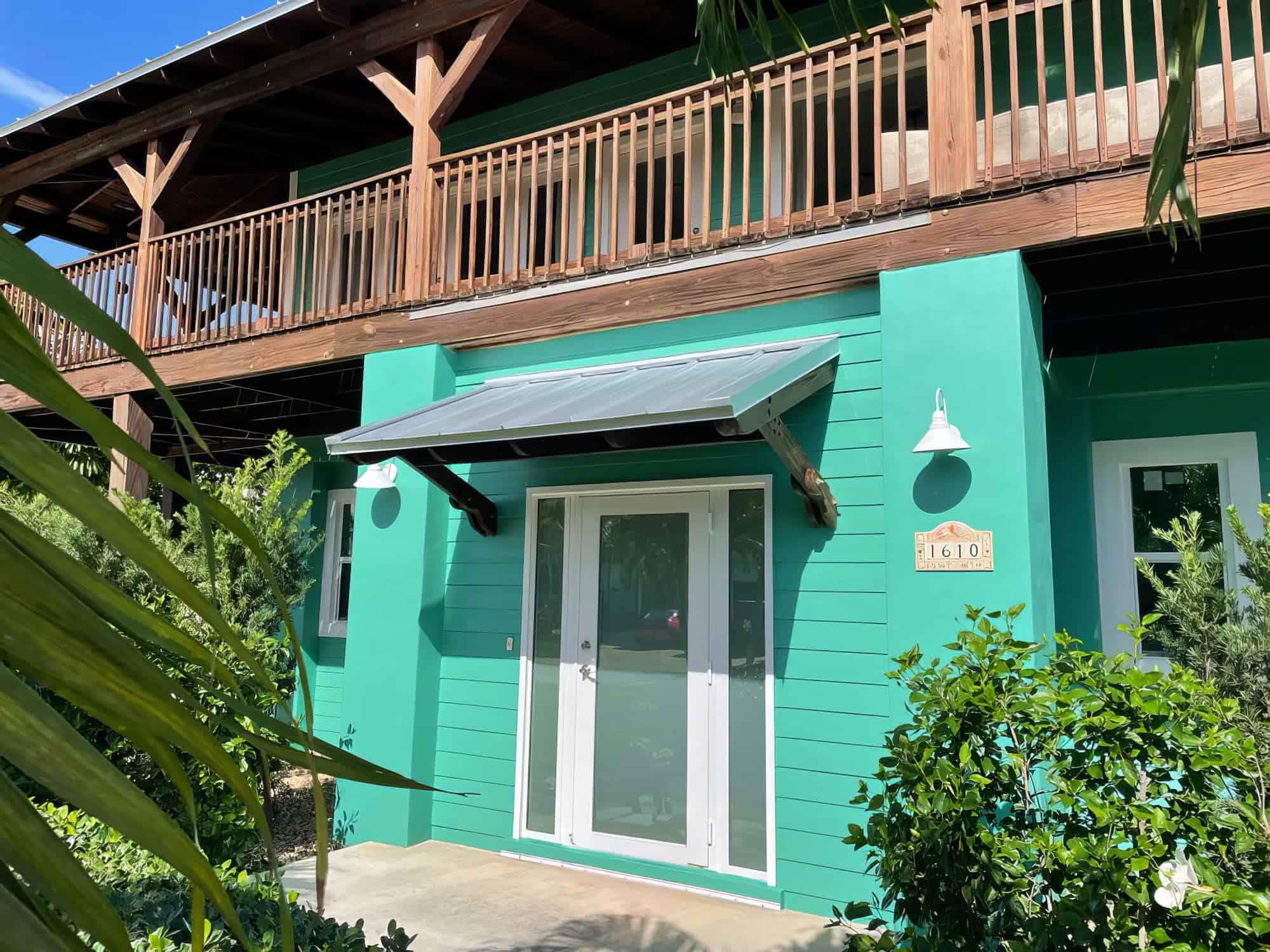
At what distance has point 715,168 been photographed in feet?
24.7

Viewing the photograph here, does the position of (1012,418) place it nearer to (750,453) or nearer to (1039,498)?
(1039,498)

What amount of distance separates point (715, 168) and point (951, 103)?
2.92m

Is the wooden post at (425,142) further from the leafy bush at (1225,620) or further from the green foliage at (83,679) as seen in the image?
the green foliage at (83,679)

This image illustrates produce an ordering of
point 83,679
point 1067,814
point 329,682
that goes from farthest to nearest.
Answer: point 329,682, point 1067,814, point 83,679

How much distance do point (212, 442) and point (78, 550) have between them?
17.5ft

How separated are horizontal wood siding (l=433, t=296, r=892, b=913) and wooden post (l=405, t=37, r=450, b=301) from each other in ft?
4.77

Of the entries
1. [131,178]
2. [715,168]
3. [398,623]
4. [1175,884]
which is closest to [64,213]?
[131,178]

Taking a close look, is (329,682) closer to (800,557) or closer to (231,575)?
(231,575)

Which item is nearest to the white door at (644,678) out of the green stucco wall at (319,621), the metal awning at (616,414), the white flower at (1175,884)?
the metal awning at (616,414)

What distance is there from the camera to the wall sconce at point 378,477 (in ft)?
21.4

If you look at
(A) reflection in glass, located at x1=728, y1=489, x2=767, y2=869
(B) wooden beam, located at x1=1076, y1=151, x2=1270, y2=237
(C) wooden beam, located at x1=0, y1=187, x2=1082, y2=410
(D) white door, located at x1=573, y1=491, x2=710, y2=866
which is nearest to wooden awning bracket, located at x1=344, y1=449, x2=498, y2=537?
(D) white door, located at x1=573, y1=491, x2=710, y2=866

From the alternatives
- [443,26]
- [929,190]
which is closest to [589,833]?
[929,190]

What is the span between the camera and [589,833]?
19.0 feet

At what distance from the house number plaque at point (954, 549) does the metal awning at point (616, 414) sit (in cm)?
62
